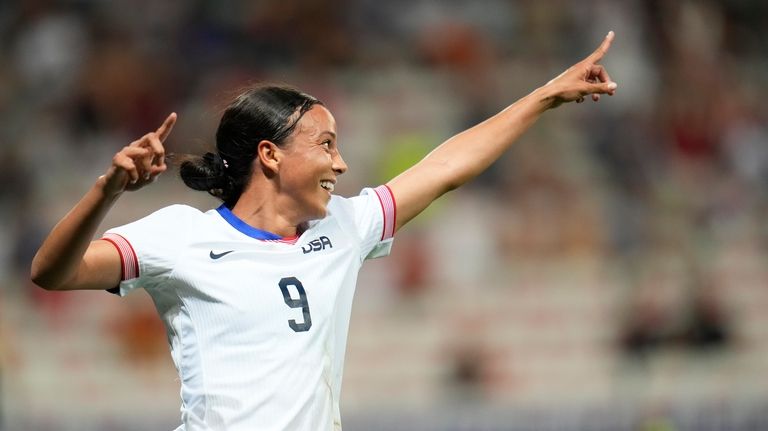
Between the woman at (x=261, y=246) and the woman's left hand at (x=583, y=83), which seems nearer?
the woman at (x=261, y=246)

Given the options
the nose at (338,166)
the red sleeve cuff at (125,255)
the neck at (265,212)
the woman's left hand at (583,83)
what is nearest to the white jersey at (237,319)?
the red sleeve cuff at (125,255)

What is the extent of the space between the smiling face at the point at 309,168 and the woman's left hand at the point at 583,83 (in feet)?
2.74

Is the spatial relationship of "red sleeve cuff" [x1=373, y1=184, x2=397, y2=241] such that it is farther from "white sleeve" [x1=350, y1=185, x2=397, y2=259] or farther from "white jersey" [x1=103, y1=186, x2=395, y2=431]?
"white jersey" [x1=103, y1=186, x2=395, y2=431]

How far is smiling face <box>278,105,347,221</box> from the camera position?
4402 mm

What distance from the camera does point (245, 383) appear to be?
13.4 ft

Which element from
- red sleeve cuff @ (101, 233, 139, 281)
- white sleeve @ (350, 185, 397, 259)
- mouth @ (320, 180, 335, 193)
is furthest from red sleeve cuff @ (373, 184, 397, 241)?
red sleeve cuff @ (101, 233, 139, 281)

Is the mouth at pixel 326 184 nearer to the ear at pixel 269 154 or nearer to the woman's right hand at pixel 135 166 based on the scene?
the ear at pixel 269 154

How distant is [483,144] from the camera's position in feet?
15.6

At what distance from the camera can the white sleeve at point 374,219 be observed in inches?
181

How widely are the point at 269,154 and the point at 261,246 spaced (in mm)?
333

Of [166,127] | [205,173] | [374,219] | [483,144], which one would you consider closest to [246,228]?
[205,173]

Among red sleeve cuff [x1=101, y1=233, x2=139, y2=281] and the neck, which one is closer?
red sleeve cuff [x1=101, y1=233, x2=139, y2=281]

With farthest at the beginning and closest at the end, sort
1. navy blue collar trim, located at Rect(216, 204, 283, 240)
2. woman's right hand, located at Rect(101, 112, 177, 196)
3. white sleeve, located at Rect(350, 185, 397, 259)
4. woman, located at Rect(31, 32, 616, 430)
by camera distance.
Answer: white sleeve, located at Rect(350, 185, 397, 259), navy blue collar trim, located at Rect(216, 204, 283, 240), woman, located at Rect(31, 32, 616, 430), woman's right hand, located at Rect(101, 112, 177, 196)

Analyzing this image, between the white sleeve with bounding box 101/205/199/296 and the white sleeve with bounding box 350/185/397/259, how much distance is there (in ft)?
2.26
